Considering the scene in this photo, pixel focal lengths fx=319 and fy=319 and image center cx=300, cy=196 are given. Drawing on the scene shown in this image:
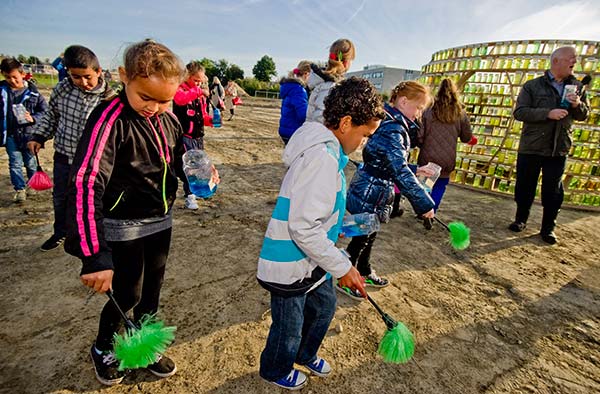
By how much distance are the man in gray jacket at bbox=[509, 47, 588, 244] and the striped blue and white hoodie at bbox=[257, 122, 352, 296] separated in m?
4.35

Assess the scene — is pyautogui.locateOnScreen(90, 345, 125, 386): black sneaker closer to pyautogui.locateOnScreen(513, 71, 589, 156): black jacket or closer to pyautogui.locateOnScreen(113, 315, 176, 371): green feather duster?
pyautogui.locateOnScreen(113, 315, 176, 371): green feather duster

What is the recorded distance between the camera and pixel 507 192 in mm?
6852

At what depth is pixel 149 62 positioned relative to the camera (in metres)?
1.54

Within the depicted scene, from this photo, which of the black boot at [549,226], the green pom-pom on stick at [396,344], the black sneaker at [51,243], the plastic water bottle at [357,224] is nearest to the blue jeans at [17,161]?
the black sneaker at [51,243]

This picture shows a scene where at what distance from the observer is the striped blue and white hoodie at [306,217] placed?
1508mm

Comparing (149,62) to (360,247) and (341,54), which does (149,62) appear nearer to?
(360,247)

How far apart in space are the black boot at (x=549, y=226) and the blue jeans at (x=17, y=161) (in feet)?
25.1

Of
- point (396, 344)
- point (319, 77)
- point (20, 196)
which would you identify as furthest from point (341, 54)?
point (20, 196)

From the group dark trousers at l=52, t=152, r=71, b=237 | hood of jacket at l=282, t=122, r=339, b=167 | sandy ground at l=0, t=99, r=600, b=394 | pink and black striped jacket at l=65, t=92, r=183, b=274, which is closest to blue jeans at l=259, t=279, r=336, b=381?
sandy ground at l=0, t=99, r=600, b=394

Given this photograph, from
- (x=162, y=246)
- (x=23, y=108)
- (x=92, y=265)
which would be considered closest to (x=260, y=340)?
(x=162, y=246)

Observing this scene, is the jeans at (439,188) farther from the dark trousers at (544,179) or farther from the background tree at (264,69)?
the background tree at (264,69)

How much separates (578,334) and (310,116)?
349 cm

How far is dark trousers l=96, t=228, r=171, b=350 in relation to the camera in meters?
1.78

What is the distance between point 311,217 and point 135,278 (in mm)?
1125
